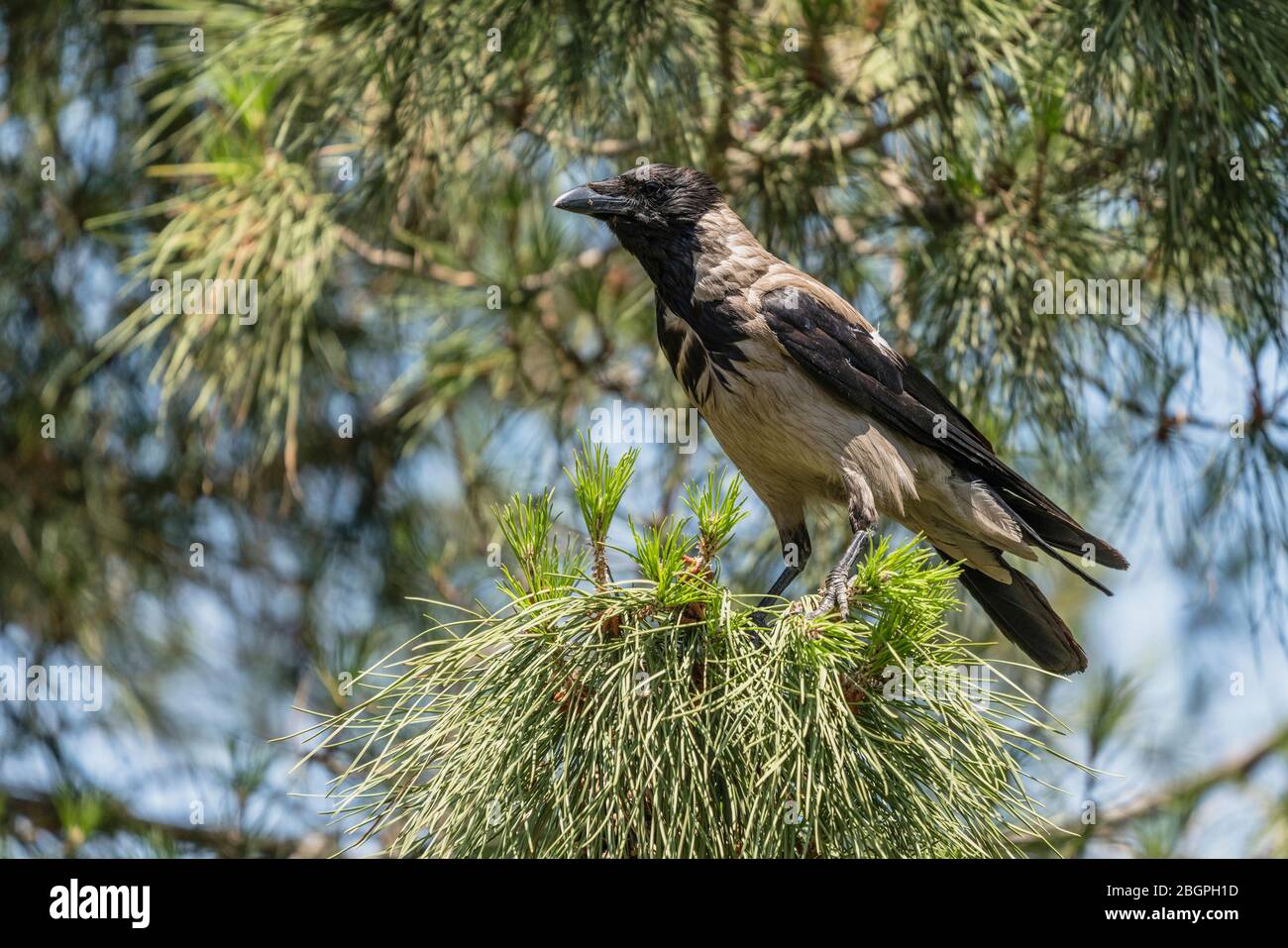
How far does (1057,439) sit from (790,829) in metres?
1.46

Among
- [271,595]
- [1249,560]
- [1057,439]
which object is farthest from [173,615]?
[1249,560]

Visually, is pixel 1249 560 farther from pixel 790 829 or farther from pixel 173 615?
pixel 173 615

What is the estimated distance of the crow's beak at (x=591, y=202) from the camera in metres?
2.96

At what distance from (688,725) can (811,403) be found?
1188 mm

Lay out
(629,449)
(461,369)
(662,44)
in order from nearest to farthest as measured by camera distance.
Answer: (629,449) < (662,44) < (461,369)

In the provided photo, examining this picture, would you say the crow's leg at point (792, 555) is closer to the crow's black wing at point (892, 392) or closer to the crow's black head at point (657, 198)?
the crow's black wing at point (892, 392)

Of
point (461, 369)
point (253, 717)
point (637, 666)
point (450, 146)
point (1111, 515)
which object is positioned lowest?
point (253, 717)

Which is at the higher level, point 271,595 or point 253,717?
point 271,595

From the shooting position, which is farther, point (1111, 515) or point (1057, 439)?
→ point (1111, 515)

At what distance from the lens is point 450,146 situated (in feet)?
10.2
